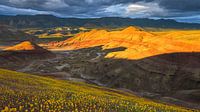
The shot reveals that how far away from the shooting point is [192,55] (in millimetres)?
130125

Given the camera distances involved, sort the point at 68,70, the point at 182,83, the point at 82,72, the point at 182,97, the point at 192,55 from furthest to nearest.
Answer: the point at 68,70 < the point at 82,72 < the point at 192,55 < the point at 182,83 < the point at 182,97

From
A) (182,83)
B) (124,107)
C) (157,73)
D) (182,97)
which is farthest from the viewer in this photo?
(157,73)

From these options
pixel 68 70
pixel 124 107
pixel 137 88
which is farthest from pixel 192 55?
pixel 124 107

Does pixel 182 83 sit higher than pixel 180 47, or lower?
lower

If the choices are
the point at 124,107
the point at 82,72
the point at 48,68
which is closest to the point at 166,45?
the point at 82,72

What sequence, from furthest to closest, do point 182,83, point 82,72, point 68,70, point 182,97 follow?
point 68,70 → point 82,72 → point 182,83 → point 182,97

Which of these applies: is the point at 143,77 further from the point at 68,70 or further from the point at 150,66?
the point at 68,70

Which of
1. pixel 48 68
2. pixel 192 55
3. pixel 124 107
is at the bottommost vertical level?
pixel 48 68

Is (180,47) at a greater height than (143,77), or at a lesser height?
greater

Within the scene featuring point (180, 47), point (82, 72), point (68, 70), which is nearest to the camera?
point (180, 47)

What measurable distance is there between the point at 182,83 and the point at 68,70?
6627cm

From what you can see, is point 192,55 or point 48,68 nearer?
point 192,55

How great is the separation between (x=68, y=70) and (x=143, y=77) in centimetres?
5123

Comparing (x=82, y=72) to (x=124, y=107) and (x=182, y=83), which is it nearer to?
(x=182, y=83)
